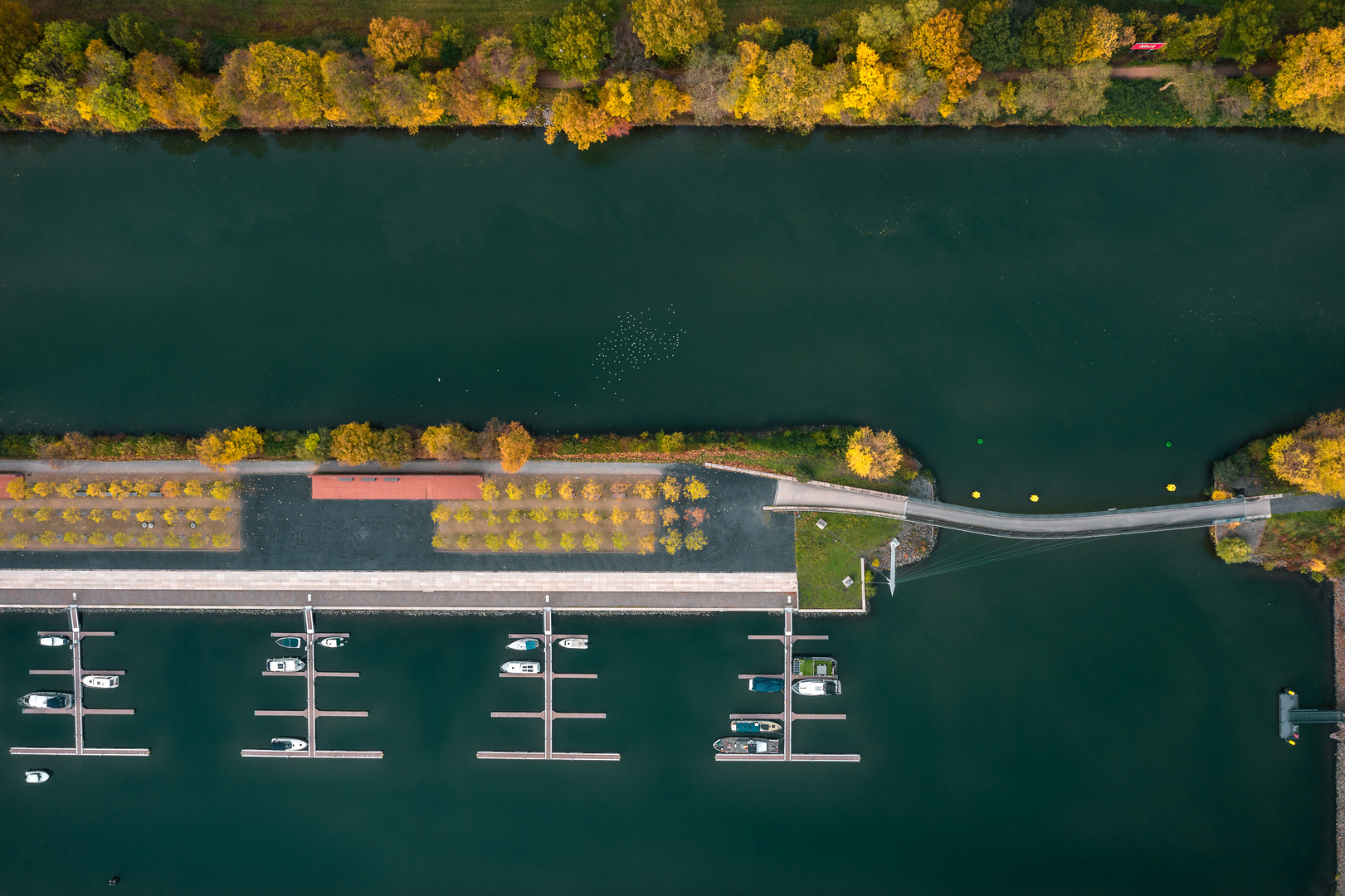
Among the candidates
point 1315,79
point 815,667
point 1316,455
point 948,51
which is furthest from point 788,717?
point 1315,79

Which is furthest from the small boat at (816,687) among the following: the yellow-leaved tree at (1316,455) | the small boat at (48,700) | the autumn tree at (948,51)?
the small boat at (48,700)

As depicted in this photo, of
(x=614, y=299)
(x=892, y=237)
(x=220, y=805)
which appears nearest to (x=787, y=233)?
(x=892, y=237)

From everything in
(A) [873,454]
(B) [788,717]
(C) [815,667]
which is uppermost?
(A) [873,454]

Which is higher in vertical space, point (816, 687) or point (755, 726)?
point (816, 687)

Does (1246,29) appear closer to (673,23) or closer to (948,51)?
(948,51)

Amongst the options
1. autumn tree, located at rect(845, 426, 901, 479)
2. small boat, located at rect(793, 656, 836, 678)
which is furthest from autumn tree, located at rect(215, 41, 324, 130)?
small boat, located at rect(793, 656, 836, 678)

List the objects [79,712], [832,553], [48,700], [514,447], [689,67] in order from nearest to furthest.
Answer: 1. [689,67]
2. [514,447]
3. [832,553]
4. [48,700]
5. [79,712]

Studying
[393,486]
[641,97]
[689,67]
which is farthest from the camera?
[393,486]
